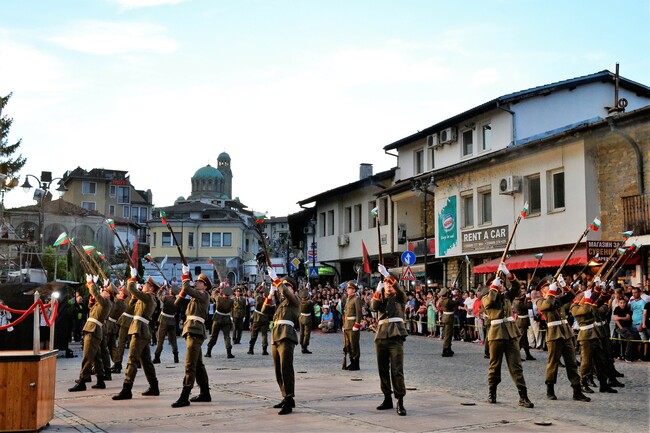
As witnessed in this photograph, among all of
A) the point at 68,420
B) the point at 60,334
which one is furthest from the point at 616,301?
the point at 60,334

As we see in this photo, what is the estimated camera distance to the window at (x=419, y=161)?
129 ft

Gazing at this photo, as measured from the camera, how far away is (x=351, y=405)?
481 inches

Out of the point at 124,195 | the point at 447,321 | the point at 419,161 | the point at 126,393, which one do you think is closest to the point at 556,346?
the point at 126,393

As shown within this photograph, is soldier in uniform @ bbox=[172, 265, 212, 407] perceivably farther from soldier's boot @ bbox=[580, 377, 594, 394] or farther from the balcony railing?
the balcony railing

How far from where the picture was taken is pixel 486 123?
112ft

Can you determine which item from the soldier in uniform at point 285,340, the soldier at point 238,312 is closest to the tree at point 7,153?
the soldier at point 238,312

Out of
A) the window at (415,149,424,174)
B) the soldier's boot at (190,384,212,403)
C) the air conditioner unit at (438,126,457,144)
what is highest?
the air conditioner unit at (438,126,457,144)

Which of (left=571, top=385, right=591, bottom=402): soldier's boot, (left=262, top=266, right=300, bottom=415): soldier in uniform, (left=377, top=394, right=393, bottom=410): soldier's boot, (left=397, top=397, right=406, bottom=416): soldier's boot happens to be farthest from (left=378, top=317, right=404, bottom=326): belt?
(left=571, top=385, right=591, bottom=402): soldier's boot

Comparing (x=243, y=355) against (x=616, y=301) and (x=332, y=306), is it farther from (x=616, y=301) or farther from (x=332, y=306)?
(x=332, y=306)

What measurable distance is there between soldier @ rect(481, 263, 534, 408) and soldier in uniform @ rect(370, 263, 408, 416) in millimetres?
1549

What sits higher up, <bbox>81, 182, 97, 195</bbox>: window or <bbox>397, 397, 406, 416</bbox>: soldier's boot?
<bbox>81, 182, 97, 195</bbox>: window

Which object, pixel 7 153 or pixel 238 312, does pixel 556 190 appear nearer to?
pixel 238 312

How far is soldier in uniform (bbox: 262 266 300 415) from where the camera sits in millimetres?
11602

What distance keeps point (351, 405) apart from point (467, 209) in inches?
904
